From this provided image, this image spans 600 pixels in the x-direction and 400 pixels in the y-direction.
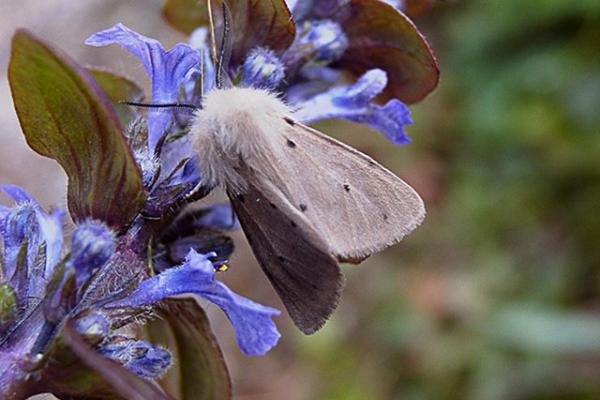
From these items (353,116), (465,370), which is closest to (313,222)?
(353,116)

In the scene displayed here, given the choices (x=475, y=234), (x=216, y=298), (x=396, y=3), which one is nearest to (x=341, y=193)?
(x=216, y=298)

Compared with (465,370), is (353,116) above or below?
above

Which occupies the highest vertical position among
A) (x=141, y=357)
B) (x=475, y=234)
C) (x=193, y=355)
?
(x=141, y=357)

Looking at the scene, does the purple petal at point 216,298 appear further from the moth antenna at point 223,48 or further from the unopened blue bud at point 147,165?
the moth antenna at point 223,48

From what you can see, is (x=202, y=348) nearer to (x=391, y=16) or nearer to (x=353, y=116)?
(x=353, y=116)

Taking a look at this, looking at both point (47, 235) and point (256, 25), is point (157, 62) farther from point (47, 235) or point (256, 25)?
point (47, 235)

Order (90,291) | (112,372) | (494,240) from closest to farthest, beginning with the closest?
1. (112,372)
2. (90,291)
3. (494,240)
